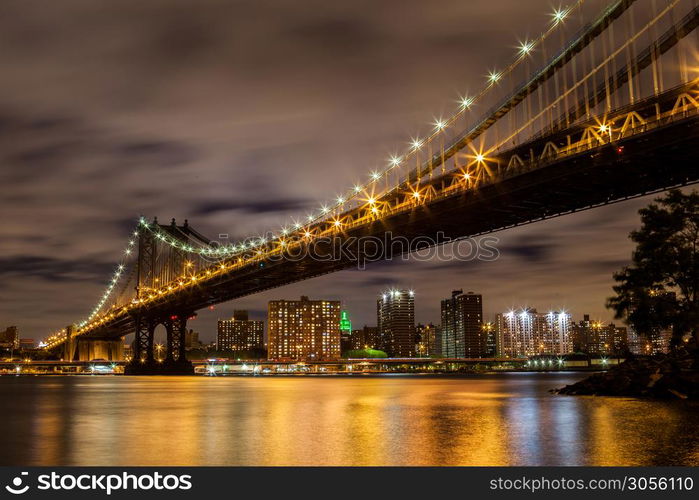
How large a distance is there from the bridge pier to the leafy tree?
62.3 meters

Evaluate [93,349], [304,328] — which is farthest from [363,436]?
[304,328]

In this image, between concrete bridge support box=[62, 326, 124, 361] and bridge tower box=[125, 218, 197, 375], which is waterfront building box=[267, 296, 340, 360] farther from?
bridge tower box=[125, 218, 197, 375]

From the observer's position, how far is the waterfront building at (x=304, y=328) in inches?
7525

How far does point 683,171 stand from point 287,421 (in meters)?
22.5

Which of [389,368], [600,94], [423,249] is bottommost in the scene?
[389,368]

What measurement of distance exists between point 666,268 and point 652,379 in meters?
4.68

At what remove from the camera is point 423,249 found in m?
51.5

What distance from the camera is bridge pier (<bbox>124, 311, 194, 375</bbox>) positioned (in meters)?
84.4

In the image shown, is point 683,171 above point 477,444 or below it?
above

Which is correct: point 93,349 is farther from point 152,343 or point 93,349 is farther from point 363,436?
point 363,436
